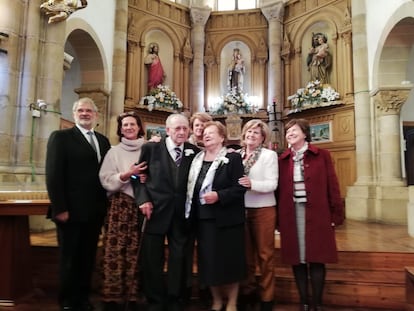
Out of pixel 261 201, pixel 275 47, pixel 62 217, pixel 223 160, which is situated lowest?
pixel 62 217

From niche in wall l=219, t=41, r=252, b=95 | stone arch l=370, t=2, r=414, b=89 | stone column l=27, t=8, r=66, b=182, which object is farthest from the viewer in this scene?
niche in wall l=219, t=41, r=252, b=95

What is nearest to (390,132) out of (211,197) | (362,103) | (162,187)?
(362,103)

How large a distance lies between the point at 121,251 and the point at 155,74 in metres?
7.13

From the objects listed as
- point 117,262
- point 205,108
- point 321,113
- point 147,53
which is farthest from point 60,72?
point 321,113

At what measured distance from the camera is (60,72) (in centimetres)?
487

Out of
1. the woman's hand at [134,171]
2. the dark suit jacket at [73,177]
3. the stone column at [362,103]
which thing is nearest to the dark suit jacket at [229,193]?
the woman's hand at [134,171]

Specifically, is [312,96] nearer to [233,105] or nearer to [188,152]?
[233,105]

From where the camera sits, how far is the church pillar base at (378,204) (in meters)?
6.24

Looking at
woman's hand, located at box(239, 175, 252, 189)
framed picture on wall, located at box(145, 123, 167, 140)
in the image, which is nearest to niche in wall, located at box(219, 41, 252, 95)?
framed picture on wall, located at box(145, 123, 167, 140)

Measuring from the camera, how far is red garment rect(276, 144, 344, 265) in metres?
2.41

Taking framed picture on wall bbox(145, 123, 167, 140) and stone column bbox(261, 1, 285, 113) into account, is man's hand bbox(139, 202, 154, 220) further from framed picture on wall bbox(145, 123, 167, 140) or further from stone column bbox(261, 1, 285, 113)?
stone column bbox(261, 1, 285, 113)

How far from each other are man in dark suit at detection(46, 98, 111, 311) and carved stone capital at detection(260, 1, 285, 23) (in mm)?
8066

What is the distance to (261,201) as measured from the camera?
250 cm

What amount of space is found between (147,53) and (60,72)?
178 inches
